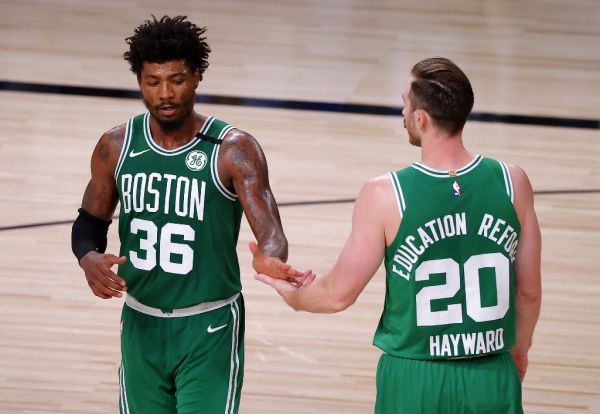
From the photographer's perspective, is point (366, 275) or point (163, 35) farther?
point (163, 35)

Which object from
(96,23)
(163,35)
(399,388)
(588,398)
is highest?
(96,23)

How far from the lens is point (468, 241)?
11.2ft

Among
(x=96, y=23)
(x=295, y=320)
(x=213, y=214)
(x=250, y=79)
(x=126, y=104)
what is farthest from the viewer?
(x=96, y=23)

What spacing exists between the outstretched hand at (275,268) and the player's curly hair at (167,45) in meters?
0.65

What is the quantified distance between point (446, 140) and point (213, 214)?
2.83 feet

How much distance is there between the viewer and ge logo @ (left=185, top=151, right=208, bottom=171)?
12.7 feet

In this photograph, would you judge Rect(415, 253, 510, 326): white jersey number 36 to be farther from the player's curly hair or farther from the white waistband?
the player's curly hair

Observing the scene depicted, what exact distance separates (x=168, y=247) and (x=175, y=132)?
0.37 metres

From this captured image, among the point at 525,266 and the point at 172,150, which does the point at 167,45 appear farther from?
the point at 525,266

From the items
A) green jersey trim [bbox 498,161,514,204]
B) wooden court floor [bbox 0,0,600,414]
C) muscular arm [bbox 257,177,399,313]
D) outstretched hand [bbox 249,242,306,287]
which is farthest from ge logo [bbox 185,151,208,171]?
wooden court floor [bbox 0,0,600,414]

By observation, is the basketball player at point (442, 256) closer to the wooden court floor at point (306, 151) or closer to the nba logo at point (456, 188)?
the nba logo at point (456, 188)

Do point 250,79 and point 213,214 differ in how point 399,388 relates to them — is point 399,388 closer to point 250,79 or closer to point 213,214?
point 213,214

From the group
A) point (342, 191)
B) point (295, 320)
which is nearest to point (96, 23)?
point (342, 191)

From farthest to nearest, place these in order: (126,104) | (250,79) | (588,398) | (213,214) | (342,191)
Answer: (250,79), (126,104), (342,191), (588,398), (213,214)
